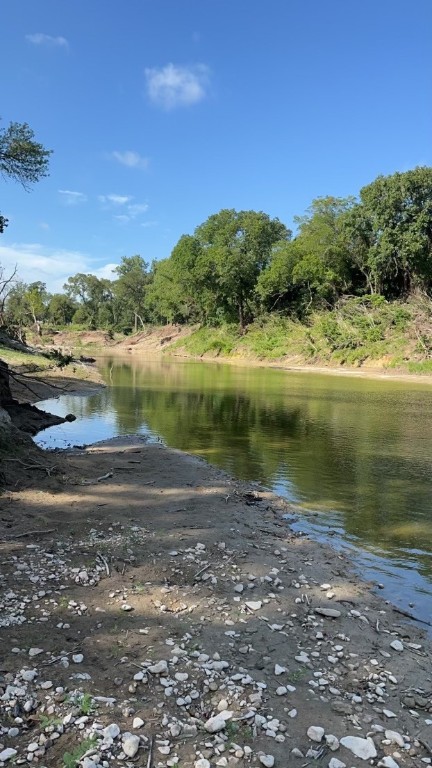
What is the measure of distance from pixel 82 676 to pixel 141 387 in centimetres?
3449

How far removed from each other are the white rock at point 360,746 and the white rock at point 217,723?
103 cm

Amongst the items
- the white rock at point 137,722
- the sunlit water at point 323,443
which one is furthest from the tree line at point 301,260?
the white rock at point 137,722

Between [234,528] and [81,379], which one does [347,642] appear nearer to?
[234,528]

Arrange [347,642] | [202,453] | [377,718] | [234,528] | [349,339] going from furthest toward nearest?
[349,339]
[202,453]
[234,528]
[347,642]
[377,718]

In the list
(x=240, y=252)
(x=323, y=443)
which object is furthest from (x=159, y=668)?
(x=240, y=252)

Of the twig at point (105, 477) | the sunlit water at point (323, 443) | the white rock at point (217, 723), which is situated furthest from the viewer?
the twig at point (105, 477)

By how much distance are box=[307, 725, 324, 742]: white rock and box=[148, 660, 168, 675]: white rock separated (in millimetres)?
1491

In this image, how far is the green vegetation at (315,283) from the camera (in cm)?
5809

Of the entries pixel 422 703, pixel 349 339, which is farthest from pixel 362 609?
pixel 349 339

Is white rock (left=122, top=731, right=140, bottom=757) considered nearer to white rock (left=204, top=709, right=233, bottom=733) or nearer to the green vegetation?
white rock (left=204, top=709, right=233, bottom=733)

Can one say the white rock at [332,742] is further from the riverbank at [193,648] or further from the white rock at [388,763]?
the white rock at [388,763]

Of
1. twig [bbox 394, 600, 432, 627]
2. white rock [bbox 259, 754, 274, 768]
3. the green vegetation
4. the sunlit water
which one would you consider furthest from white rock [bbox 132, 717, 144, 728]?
the green vegetation

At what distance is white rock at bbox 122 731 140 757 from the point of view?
4086 millimetres

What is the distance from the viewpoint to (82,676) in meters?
4.98
